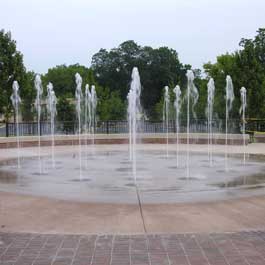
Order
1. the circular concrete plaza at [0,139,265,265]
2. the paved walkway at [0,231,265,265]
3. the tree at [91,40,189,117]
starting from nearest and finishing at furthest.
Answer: the paved walkway at [0,231,265,265] < the circular concrete plaza at [0,139,265,265] < the tree at [91,40,189,117]

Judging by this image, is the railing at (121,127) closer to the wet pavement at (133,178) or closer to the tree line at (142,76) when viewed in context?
the tree line at (142,76)

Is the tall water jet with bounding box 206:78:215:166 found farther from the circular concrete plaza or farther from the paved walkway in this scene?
the paved walkway

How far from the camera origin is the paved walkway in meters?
4.52

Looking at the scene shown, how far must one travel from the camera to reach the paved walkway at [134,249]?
4523mm

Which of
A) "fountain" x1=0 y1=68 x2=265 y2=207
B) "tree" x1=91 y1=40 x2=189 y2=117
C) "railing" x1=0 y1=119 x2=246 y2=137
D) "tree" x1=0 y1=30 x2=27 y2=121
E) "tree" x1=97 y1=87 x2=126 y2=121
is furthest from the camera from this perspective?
"tree" x1=91 y1=40 x2=189 y2=117

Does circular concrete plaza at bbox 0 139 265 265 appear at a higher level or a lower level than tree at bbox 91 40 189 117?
lower

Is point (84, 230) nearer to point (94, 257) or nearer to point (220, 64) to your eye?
point (94, 257)

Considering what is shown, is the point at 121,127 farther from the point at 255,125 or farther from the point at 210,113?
the point at 255,125

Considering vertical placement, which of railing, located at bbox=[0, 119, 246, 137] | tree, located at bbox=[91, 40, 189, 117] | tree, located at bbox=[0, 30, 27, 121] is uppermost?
tree, located at bbox=[91, 40, 189, 117]

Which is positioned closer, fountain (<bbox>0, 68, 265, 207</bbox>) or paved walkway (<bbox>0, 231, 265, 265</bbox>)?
paved walkway (<bbox>0, 231, 265, 265</bbox>)

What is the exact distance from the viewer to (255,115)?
76.6 feet

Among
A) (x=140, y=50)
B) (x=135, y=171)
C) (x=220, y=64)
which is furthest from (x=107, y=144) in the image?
(x=140, y=50)

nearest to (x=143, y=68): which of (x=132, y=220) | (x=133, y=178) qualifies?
(x=133, y=178)

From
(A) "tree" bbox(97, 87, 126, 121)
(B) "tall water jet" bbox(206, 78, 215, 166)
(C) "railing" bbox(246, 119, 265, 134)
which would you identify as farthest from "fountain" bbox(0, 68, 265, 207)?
(A) "tree" bbox(97, 87, 126, 121)
